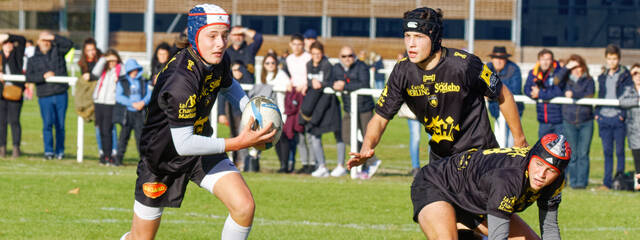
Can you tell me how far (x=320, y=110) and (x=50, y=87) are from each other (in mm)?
4333

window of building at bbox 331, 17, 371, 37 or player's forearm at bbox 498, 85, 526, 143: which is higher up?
window of building at bbox 331, 17, 371, 37

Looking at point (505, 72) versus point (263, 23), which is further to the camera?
point (263, 23)

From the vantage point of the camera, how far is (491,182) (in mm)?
6215

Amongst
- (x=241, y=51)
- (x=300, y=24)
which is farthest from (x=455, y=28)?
(x=241, y=51)

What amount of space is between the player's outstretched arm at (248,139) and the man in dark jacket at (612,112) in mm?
8070

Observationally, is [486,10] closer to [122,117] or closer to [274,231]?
[122,117]

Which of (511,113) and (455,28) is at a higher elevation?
(455,28)

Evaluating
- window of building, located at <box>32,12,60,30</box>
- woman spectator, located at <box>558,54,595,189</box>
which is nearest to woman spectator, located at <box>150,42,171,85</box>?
woman spectator, located at <box>558,54,595,189</box>

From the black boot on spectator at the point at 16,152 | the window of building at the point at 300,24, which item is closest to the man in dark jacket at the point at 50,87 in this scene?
the black boot on spectator at the point at 16,152

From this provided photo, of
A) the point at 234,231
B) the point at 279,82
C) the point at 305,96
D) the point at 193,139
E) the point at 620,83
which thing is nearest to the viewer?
the point at 193,139

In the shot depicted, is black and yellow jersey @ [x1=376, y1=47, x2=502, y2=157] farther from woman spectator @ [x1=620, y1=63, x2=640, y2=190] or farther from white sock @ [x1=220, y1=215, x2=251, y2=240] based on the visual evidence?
woman spectator @ [x1=620, y1=63, x2=640, y2=190]

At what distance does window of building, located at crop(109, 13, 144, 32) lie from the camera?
53094 mm

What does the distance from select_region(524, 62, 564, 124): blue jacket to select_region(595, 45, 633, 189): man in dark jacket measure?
569 mm

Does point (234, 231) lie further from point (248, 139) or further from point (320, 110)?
point (320, 110)
